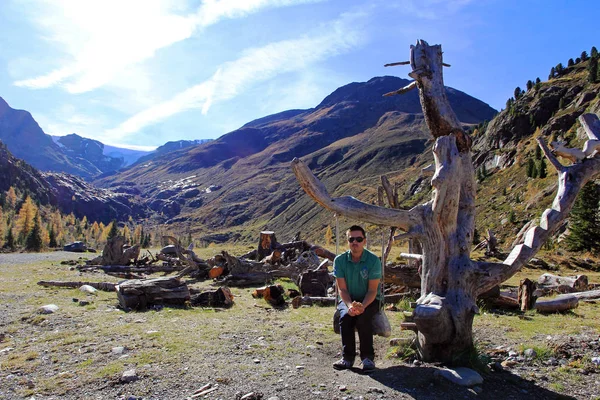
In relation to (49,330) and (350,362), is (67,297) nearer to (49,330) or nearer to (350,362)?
(49,330)

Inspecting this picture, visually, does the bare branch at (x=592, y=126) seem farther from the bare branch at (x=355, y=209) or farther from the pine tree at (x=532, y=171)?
the pine tree at (x=532, y=171)

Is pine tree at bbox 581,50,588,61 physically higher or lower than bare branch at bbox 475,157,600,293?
higher

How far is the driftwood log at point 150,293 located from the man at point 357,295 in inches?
287

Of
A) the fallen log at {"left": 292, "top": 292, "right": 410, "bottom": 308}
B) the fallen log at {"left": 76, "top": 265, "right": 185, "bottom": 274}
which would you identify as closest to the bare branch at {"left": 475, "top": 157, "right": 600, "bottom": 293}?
the fallen log at {"left": 292, "top": 292, "right": 410, "bottom": 308}

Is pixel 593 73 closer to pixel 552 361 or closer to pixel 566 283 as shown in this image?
pixel 566 283

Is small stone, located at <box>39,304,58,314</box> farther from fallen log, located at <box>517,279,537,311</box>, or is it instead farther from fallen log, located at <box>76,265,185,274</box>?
fallen log, located at <box>517,279,537,311</box>

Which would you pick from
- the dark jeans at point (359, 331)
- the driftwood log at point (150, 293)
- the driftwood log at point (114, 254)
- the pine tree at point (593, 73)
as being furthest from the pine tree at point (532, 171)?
the dark jeans at point (359, 331)

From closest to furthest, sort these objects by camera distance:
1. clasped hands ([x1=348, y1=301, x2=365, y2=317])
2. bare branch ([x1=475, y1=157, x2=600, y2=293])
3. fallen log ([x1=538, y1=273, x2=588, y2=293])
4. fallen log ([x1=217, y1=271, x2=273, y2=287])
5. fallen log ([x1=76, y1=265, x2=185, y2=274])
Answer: clasped hands ([x1=348, y1=301, x2=365, y2=317]) → bare branch ([x1=475, y1=157, x2=600, y2=293]) → fallen log ([x1=538, y1=273, x2=588, y2=293]) → fallen log ([x1=217, y1=271, x2=273, y2=287]) → fallen log ([x1=76, y1=265, x2=185, y2=274])

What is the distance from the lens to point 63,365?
6801 mm

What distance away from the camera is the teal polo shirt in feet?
21.9

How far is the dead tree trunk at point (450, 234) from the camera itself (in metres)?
6.38

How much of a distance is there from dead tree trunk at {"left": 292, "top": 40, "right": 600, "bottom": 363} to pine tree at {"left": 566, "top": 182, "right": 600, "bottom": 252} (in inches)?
1178

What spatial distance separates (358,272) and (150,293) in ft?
26.0

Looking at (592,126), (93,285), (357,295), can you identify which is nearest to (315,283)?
(357,295)
